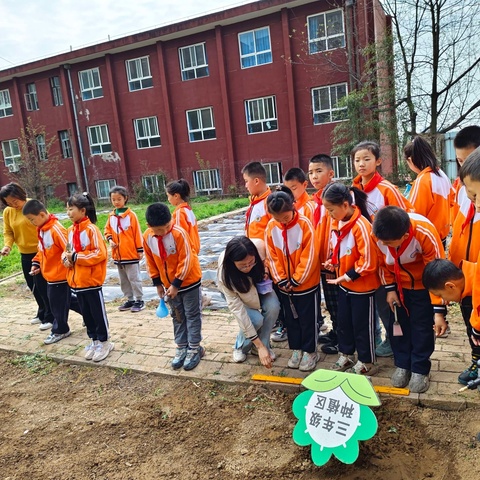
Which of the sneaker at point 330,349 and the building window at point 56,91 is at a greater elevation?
the building window at point 56,91

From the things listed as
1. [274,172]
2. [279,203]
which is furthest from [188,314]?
[274,172]

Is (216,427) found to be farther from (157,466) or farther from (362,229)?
(362,229)

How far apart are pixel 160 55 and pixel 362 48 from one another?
29.7 ft

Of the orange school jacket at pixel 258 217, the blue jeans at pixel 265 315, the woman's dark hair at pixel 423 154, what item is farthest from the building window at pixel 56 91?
the woman's dark hair at pixel 423 154

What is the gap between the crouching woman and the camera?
3.04 meters

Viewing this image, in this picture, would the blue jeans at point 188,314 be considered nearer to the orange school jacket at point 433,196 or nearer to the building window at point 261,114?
the orange school jacket at point 433,196

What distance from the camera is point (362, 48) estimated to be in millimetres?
14227

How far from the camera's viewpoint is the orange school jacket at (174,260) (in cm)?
345

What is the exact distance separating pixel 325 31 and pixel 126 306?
14014 millimetres

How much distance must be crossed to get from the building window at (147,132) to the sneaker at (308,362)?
58.1 feet

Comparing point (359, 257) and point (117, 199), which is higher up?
point (117, 199)

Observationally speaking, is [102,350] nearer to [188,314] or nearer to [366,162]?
[188,314]

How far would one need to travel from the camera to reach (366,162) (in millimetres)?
3191

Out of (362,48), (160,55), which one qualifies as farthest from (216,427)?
(160,55)
